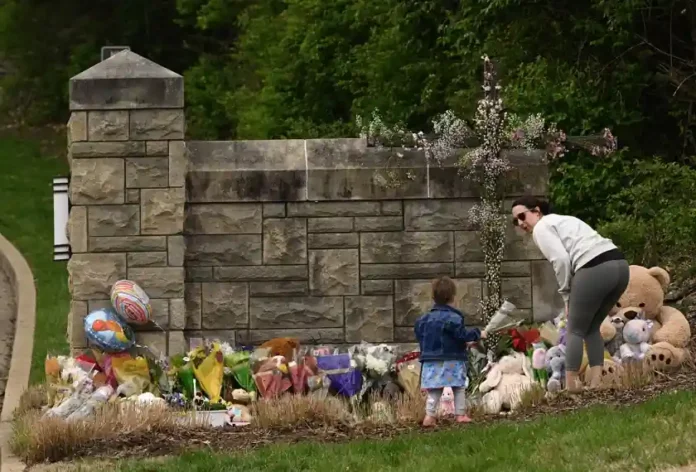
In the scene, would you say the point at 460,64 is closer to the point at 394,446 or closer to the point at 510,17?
the point at 510,17

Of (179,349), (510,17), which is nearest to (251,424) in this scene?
(179,349)

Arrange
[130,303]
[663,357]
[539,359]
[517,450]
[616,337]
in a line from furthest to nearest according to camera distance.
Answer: [130,303]
[616,337]
[539,359]
[663,357]
[517,450]

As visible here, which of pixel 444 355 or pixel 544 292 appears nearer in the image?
pixel 444 355

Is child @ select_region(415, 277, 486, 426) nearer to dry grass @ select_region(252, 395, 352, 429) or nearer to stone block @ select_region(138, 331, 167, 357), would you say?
dry grass @ select_region(252, 395, 352, 429)

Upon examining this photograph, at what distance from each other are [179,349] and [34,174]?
16.8 metres

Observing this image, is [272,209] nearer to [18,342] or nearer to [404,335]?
[404,335]

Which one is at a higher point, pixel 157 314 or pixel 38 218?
pixel 38 218

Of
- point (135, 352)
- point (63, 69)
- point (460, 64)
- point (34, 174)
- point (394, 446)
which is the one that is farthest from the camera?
point (63, 69)

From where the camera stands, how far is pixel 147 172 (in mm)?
9383

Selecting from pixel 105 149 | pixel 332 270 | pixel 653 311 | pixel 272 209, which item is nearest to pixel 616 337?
pixel 653 311

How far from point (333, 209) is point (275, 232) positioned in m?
0.45

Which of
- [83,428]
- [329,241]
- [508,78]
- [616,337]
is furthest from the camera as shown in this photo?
[508,78]

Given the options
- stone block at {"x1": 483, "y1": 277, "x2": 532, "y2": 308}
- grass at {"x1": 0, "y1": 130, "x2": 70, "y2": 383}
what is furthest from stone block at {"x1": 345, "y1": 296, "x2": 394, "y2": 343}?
grass at {"x1": 0, "y1": 130, "x2": 70, "y2": 383}

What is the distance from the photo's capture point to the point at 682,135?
1472 centimetres
